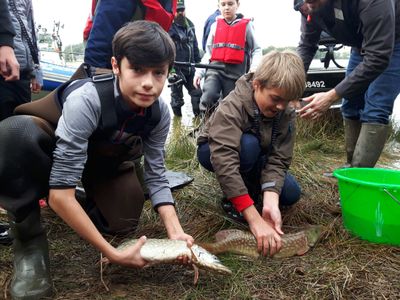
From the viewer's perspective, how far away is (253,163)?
2287mm

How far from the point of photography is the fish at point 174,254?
1.59 m

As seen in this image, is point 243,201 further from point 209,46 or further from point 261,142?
point 209,46

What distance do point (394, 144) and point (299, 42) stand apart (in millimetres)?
2447

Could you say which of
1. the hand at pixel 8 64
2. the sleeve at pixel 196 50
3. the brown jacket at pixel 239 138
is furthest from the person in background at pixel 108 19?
the sleeve at pixel 196 50

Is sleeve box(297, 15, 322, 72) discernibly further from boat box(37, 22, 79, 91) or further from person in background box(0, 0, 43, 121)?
boat box(37, 22, 79, 91)

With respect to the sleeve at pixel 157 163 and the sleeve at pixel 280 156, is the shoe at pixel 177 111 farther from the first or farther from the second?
the sleeve at pixel 157 163

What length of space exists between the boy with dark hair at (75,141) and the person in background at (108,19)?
0.56 meters

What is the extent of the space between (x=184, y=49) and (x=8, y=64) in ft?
16.8

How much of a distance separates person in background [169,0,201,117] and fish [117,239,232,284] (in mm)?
5126

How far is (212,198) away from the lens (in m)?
2.64

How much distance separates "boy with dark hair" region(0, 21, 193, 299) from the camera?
1.57 metres

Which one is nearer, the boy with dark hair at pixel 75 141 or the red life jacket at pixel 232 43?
the boy with dark hair at pixel 75 141

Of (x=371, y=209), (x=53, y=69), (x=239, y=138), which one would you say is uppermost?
(x=239, y=138)

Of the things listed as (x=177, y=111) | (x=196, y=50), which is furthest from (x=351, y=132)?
(x=196, y=50)
